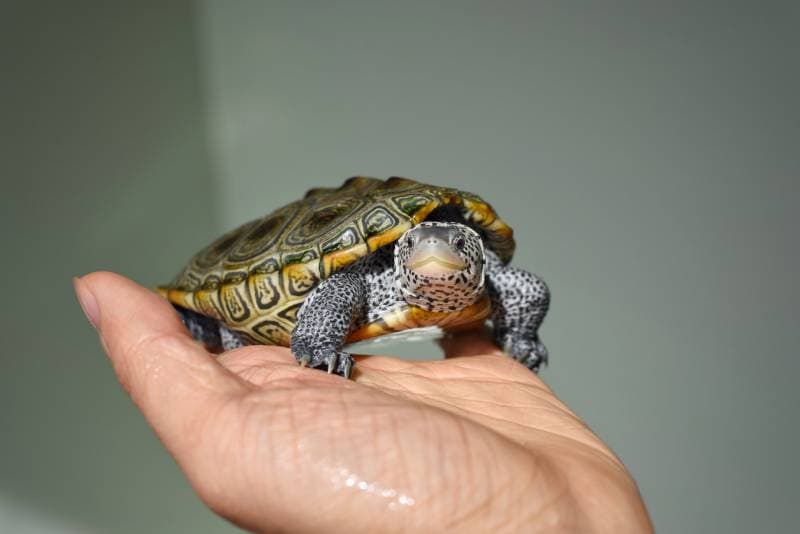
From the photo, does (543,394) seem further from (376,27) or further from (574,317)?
(376,27)

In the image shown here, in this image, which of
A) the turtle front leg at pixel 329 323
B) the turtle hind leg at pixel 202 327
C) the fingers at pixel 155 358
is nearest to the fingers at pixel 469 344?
the turtle front leg at pixel 329 323

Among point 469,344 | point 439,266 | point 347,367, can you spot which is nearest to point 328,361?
point 347,367

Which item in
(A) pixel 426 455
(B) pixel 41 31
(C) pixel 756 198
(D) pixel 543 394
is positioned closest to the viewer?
(A) pixel 426 455

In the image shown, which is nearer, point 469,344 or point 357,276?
point 357,276

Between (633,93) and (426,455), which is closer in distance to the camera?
(426,455)

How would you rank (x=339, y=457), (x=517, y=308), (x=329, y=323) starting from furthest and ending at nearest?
(x=517, y=308) → (x=329, y=323) → (x=339, y=457)

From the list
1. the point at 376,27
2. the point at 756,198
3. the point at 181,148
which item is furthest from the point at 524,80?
the point at 181,148

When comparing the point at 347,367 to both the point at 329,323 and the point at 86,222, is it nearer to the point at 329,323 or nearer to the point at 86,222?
the point at 329,323
